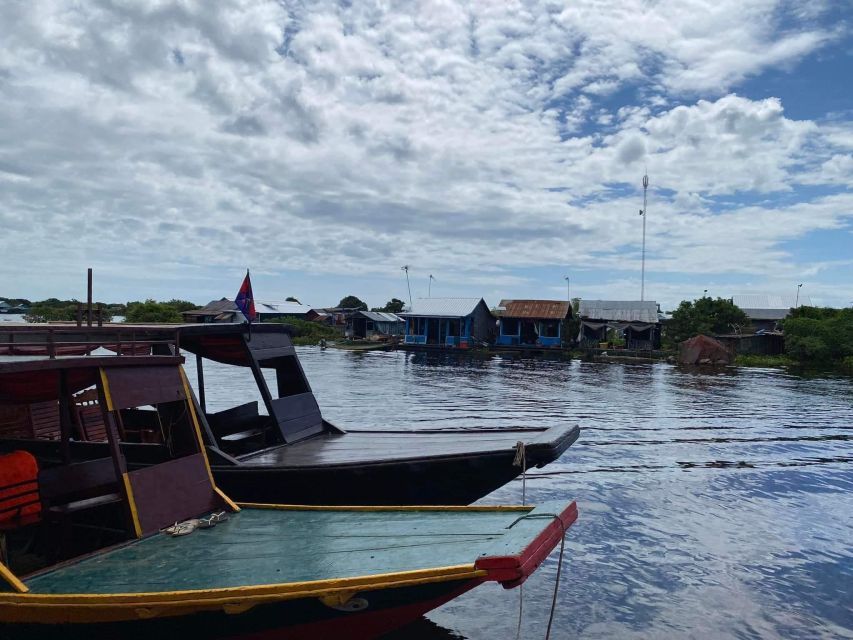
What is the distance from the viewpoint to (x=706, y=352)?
44969 millimetres

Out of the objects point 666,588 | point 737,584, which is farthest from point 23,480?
point 737,584

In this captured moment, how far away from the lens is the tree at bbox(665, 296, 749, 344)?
5025 centimetres

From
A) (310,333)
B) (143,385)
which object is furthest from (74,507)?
(310,333)

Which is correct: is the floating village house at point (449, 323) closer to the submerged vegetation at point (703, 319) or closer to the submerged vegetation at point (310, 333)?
the submerged vegetation at point (310, 333)

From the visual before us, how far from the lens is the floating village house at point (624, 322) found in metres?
53.3

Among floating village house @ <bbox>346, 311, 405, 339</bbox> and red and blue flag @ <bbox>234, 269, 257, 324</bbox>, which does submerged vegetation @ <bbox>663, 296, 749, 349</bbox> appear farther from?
red and blue flag @ <bbox>234, 269, 257, 324</bbox>

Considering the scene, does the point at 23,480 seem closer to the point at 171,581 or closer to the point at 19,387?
the point at 19,387

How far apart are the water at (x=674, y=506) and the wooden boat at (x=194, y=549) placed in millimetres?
2292

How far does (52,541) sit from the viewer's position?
5.99 metres

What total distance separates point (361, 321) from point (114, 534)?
5979cm

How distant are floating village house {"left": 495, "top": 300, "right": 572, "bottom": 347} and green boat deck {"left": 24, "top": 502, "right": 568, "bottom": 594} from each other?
47890mm

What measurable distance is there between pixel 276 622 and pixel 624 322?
176 feet

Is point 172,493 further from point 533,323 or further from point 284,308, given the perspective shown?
point 284,308

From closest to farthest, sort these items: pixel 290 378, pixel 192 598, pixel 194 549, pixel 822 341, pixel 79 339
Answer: pixel 192 598
pixel 194 549
pixel 79 339
pixel 290 378
pixel 822 341
